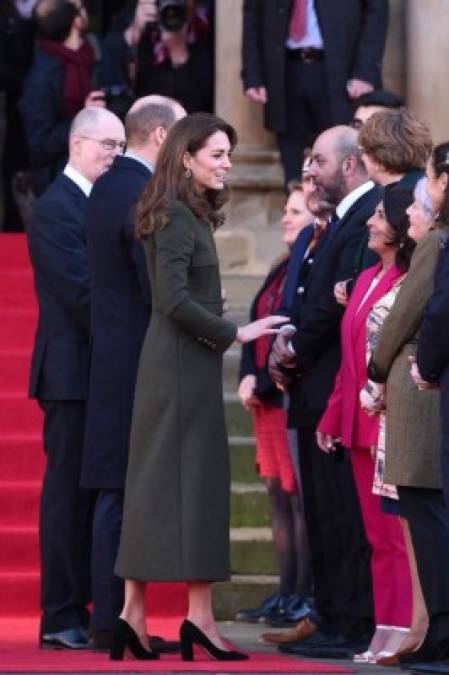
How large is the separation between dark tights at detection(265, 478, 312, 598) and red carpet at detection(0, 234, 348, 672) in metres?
0.45

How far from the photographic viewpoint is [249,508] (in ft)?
34.7

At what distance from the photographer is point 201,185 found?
8.23 metres

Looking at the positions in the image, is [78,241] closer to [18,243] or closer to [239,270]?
[239,270]

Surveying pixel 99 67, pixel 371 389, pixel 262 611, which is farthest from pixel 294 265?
pixel 99 67

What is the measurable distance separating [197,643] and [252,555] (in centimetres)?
222

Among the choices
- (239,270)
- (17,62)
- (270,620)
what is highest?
(17,62)

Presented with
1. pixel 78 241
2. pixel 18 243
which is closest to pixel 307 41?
pixel 18 243

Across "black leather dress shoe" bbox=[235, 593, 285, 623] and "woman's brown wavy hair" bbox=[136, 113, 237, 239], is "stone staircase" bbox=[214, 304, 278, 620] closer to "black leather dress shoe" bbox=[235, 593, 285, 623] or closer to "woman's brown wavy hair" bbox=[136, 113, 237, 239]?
"black leather dress shoe" bbox=[235, 593, 285, 623]

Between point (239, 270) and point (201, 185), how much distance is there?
4.12 metres

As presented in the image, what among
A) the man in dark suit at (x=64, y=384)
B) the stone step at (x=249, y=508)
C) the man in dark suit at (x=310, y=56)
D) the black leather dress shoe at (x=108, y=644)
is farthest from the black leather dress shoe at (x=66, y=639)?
the man in dark suit at (x=310, y=56)

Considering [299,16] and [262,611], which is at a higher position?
[299,16]

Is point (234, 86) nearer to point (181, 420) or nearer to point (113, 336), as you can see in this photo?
point (113, 336)

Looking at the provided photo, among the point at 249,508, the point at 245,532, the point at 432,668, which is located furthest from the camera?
the point at 249,508

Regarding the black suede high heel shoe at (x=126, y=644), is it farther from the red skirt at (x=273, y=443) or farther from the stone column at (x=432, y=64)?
the stone column at (x=432, y=64)
